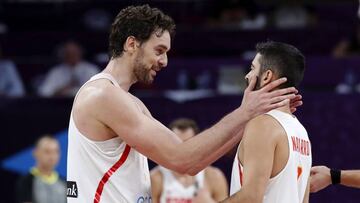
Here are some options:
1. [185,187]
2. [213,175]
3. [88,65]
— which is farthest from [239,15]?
[185,187]

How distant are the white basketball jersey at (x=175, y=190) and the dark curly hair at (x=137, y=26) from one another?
3.82 meters

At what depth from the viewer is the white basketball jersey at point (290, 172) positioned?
4402mm

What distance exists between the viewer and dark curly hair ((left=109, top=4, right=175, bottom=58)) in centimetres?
473

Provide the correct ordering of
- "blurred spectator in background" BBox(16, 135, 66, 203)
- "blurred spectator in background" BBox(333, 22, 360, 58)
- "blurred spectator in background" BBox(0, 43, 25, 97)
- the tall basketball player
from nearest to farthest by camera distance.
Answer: the tall basketball player, "blurred spectator in background" BBox(16, 135, 66, 203), "blurred spectator in background" BBox(333, 22, 360, 58), "blurred spectator in background" BBox(0, 43, 25, 97)

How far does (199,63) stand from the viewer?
391 inches

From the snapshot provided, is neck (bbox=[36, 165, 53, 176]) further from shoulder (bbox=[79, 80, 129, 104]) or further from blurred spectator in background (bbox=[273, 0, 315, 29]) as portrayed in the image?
shoulder (bbox=[79, 80, 129, 104])

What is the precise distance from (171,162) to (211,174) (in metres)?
4.06

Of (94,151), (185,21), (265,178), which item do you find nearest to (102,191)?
(94,151)

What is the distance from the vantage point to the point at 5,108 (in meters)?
9.26

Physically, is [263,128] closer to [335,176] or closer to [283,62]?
[283,62]

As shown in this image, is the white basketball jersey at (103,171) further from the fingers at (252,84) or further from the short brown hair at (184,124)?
the short brown hair at (184,124)

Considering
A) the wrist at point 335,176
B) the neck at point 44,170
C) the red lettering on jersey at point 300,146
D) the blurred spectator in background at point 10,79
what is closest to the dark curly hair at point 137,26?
the red lettering on jersey at point 300,146

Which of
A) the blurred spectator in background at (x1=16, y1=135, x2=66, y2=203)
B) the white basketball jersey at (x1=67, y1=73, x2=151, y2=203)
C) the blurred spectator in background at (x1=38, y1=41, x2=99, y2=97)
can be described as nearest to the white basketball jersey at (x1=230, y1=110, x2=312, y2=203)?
the white basketball jersey at (x1=67, y1=73, x2=151, y2=203)

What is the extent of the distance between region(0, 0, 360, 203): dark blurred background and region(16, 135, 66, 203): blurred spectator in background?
214 mm
